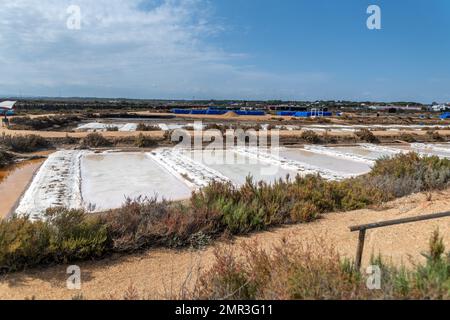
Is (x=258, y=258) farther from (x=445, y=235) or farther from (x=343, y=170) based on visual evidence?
(x=343, y=170)

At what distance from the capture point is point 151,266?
16.9ft

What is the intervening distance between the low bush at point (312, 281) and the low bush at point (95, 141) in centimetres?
A: 2134

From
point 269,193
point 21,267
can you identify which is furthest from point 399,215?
point 21,267

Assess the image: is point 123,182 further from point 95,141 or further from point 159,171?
point 95,141

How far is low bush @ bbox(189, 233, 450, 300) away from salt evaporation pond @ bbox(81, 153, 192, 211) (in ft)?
20.6

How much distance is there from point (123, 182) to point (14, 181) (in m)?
4.51

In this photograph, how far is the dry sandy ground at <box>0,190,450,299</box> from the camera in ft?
14.3

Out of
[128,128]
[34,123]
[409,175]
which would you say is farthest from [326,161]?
[34,123]

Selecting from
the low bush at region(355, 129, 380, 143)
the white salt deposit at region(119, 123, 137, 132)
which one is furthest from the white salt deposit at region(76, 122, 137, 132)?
the low bush at region(355, 129, 380, 143)

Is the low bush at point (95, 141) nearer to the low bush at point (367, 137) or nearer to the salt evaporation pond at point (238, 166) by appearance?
the salt evaporation pond at point (238, 166)

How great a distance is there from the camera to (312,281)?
3049mm

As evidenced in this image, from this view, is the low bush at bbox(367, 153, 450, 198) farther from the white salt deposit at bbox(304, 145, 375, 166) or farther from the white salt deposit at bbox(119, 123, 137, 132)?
the white salt deposit at bbox(119, 123, 137, 132)

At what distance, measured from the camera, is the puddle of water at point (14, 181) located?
35.5 ft
